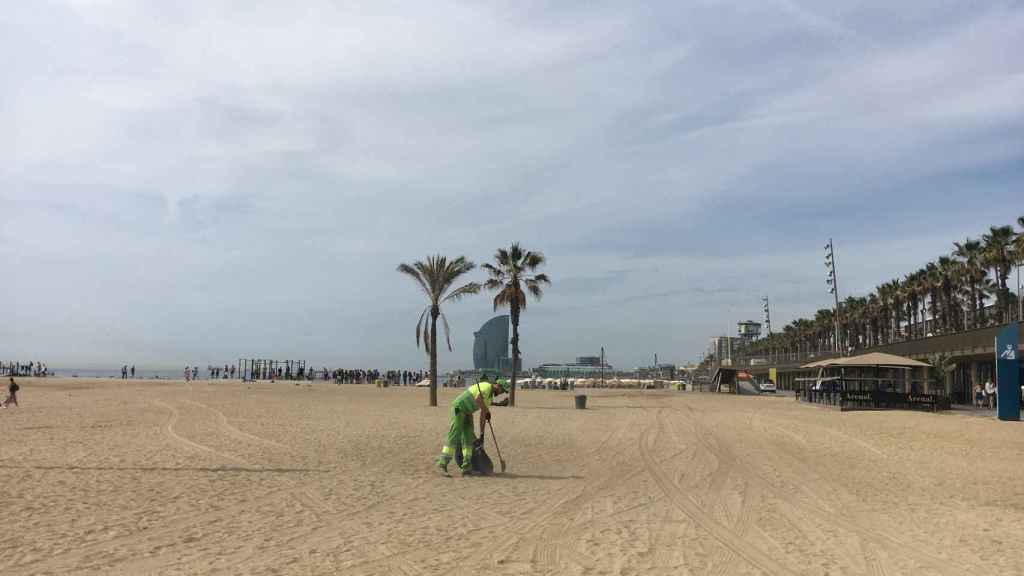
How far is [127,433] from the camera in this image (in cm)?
1714

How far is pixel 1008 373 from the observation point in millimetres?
22656

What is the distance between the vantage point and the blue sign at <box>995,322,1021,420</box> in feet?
73.7

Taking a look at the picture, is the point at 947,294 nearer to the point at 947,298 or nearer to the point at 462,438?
the point at 947,298

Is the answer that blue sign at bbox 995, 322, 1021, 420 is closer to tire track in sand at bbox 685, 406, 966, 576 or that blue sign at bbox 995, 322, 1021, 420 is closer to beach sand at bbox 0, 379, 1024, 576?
beach sand at bbox 0, 379, 1024, 576

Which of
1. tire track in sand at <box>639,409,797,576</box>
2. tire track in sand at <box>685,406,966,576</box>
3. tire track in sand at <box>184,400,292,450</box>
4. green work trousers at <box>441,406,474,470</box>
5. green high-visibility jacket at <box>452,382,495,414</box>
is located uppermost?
green high-visibility jacket at <box>452,382,495,414</box>

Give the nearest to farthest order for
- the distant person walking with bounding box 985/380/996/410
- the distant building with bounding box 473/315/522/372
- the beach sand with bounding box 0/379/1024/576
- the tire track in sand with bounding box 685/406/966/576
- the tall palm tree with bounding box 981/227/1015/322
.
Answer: the beach sand with bounding box 0/379/1024/576
the tire track in sand with bounding box 685/406/966/576
the distant person walking with bounding box 985/380/996/410
the tall palm tree with bounding box 981/227/1015/322
the distant building with bounding box 473/315/522/372

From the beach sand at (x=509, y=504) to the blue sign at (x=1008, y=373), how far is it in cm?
433

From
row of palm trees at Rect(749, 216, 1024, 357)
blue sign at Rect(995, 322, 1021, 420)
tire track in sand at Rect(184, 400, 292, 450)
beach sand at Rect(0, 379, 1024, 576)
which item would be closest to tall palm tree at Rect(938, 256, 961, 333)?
row of palm trees at Rect(749, 216, 1024, 357)

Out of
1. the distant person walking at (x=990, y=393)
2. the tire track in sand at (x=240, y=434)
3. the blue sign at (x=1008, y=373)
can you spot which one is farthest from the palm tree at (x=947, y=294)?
the tire track in sand at (x=240, y=434)

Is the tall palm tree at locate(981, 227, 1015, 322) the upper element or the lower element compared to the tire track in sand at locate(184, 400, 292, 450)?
upper

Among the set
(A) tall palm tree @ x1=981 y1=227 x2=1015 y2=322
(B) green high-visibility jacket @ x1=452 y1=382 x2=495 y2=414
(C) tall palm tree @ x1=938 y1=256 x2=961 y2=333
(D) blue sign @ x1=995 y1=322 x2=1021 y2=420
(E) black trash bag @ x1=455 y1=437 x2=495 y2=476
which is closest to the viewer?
(B) green high-visibility jacket @ x1=452 y1=382 x2=495 y2=414

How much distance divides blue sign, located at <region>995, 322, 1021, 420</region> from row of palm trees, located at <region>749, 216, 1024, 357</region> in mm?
12679

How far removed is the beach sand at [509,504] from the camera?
6.48 metres

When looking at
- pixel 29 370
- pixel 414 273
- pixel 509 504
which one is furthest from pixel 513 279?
pixel 29 370
